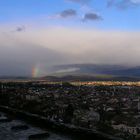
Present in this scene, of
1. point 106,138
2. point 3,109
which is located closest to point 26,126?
point 106,138

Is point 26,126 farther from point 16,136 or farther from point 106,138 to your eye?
point 106,138

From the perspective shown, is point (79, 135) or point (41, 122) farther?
point (41, 122)

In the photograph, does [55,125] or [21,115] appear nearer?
[55,125]

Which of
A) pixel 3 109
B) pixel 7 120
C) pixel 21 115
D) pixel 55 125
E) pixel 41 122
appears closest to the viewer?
pixel 55 125

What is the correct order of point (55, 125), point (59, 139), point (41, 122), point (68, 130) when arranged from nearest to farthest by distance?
point (59, 139) → point (68, 130) → point (55, 125) → point (41, 122)

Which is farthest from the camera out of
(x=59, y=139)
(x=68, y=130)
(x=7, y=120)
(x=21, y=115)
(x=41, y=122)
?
(x=21, y=115)

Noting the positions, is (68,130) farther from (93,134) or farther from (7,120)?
(7,120)

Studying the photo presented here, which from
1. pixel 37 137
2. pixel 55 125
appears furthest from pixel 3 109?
pixel 37 137

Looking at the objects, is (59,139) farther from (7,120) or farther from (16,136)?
(7,120)

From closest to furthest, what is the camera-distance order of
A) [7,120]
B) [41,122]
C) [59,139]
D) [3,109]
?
1. [59,139]
2. [41,122]
3. [7,120]
4. [3,109]
